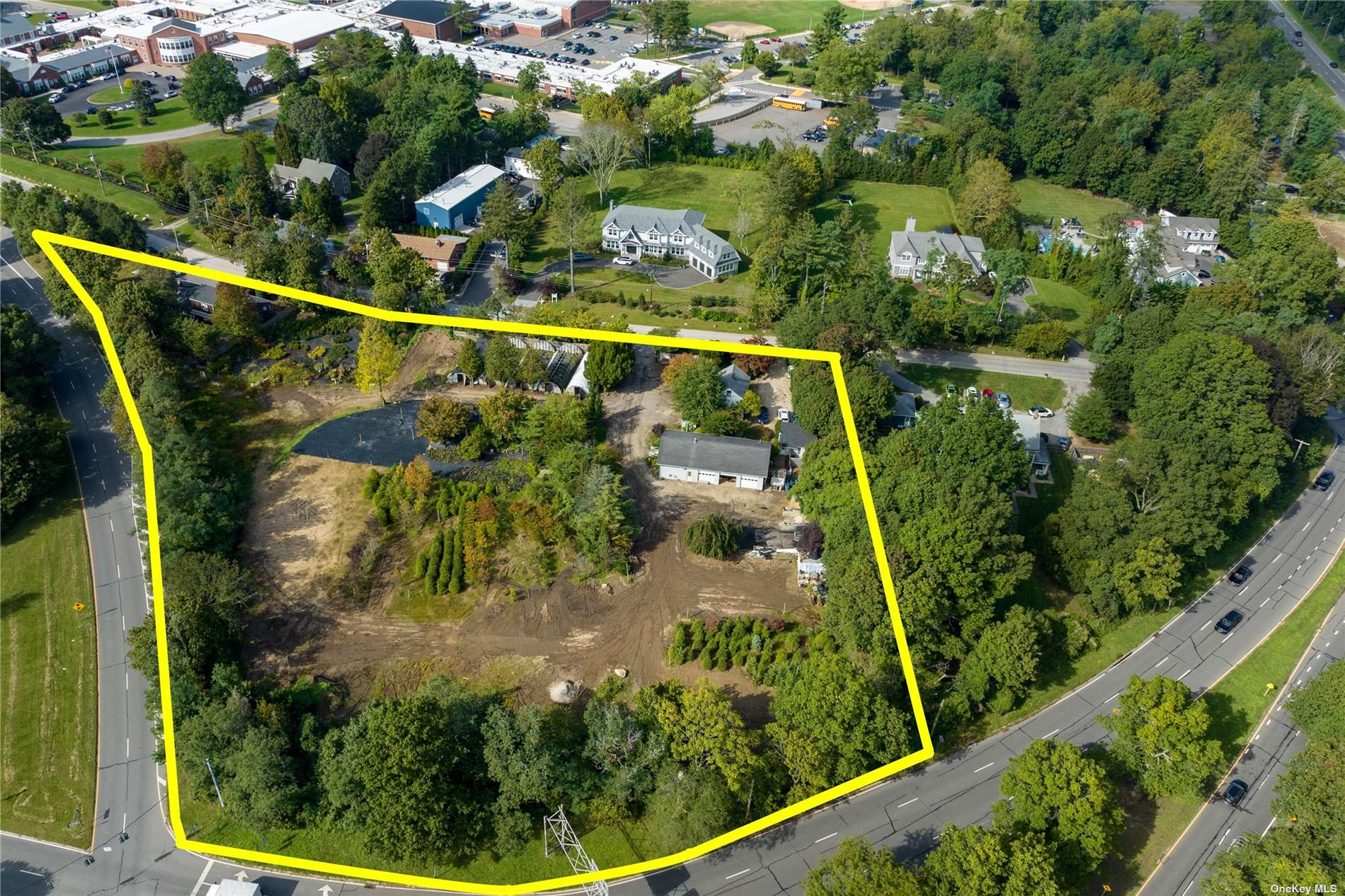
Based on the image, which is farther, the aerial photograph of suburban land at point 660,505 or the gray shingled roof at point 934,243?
the gray shingled roof at point 934,243

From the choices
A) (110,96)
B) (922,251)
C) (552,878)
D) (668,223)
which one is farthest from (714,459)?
(110,96)

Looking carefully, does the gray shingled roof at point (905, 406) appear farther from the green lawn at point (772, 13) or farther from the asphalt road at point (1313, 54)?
the green lawn at point (772, 13)

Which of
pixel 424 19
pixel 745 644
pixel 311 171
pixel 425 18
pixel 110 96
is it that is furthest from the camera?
pixel 425 18

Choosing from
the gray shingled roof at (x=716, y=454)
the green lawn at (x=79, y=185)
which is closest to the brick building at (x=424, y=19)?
the green lawn at (x=79, y=185)

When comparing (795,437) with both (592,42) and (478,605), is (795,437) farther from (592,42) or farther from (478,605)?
(592,42)

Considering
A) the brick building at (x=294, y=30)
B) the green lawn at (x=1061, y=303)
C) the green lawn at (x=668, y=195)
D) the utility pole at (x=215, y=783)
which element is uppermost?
the brick building at (x=294, y=30)

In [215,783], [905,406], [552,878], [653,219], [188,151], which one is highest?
[653,219]

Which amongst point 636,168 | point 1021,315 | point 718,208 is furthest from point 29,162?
point 1021,315
